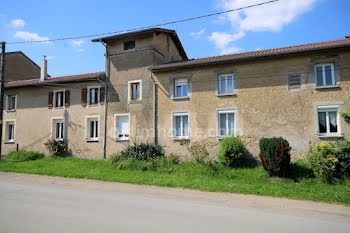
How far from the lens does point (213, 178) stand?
10961mm

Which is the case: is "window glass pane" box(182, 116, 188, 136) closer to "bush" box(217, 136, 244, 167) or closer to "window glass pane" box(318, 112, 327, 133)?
"bush" box(217, 136, 244, 167)

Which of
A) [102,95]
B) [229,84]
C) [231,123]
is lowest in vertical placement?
[231,123]

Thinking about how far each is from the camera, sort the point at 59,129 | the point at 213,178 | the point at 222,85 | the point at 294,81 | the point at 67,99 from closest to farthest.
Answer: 1. the point at 213,178
2. the point at 294,81
3. the point at 222,85
4. the point at 67,99
5. the point at 59,129

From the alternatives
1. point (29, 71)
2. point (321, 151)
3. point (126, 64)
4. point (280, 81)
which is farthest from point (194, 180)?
point (29, 71)

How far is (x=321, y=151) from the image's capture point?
385 inches

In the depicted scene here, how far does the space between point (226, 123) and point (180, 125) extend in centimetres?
262

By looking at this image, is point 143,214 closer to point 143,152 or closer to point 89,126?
point 143,152

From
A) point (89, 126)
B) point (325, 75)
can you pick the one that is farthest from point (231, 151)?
point (89, 126)

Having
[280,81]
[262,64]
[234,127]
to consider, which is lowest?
[234,127]

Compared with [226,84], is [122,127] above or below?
below

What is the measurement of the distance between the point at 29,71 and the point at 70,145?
41.5 feet

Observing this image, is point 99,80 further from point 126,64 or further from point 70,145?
point 70,145

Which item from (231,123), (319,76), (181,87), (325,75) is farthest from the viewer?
(181,87)

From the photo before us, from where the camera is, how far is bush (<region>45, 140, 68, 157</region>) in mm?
16625
